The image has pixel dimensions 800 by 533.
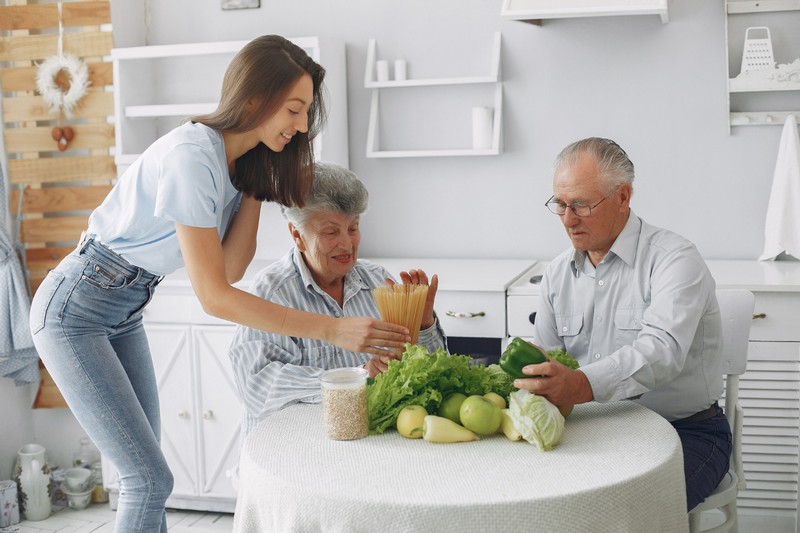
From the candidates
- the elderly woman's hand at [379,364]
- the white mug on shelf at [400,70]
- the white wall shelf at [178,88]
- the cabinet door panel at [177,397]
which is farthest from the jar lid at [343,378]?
the white mug on shelf at [400,70]

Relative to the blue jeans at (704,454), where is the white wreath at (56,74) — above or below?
above

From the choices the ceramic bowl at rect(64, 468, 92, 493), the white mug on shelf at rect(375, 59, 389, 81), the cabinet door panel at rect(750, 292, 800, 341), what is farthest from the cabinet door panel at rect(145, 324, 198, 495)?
the cabinet door panel at rect(750, 292, 800, 341)

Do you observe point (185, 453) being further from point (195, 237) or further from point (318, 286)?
point (195, 237)

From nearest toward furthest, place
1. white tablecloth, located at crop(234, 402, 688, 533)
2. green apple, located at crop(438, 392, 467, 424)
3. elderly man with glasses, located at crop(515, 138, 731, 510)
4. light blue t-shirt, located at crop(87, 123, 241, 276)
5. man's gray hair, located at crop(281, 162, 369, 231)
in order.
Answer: white tablecloth, located at crop(234, 402, 688, 533) → green apple, located at crop(438, 392, 467, 424) → light blue t-shirt, located at crop(87, 123, 241, 276) → elderly man with glasses, located at crop(515, 138, 731, 510) → man's gray hair, located at crop(281, 162, 369, 231)

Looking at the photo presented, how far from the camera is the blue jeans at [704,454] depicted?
6.50 ft

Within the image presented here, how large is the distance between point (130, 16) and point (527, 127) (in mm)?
1797

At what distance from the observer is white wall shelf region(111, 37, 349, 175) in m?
3.52

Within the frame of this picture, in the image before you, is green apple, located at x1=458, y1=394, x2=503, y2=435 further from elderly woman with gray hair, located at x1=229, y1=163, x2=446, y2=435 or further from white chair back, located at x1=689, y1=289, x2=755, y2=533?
white chair back, located at x1=689, y1=289, x2=755, y2=533

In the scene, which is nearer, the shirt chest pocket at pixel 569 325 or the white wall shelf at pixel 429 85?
the shirt chest pocket at pixel 569 325

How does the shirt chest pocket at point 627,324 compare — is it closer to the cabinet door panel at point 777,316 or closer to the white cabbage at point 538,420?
the white cabbage at point 538,420

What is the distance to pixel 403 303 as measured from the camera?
1904 millimetres

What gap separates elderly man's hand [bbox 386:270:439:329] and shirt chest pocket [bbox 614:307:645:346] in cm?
46

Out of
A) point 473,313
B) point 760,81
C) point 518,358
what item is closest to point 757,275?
point 760,81

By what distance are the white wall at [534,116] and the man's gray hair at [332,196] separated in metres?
1.51
